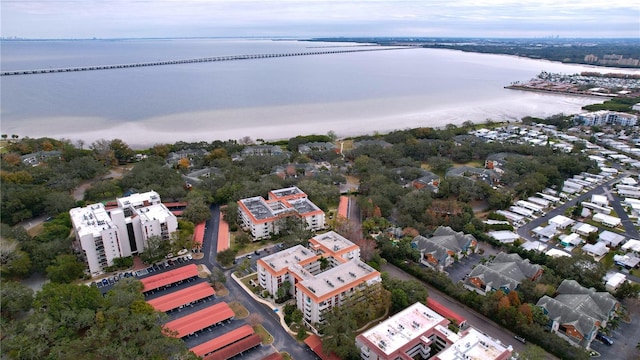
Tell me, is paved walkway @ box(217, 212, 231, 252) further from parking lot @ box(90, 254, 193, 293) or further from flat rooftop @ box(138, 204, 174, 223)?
flat rooftop @ box(138, 204, 174, 223)

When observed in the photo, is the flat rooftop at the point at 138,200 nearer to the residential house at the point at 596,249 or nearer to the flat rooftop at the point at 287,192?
the flat rooftop at the point at 287,192

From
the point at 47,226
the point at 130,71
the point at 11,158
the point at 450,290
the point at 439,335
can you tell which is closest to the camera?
the point at 439,335

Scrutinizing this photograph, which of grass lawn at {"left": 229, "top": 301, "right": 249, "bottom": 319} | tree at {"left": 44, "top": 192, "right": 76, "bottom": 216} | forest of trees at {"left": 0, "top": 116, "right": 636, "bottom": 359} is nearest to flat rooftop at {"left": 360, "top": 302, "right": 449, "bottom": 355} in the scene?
forest of trees at {"left": 0, "top": 116, "right": 636, "bottom": 359}

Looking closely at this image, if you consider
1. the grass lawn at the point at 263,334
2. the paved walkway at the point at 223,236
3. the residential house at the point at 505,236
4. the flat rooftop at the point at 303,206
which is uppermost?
the flat rooftop at the point at 303,206

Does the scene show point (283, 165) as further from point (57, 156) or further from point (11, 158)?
point (11, 158)

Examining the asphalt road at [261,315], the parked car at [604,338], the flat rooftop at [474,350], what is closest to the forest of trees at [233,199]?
the asphalt road at [261,315]

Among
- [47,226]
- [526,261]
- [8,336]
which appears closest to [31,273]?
[47,226]

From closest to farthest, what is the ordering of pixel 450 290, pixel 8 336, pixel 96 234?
1. pixel 8 336
2. pixel 450 290
3. pixel 96 234
